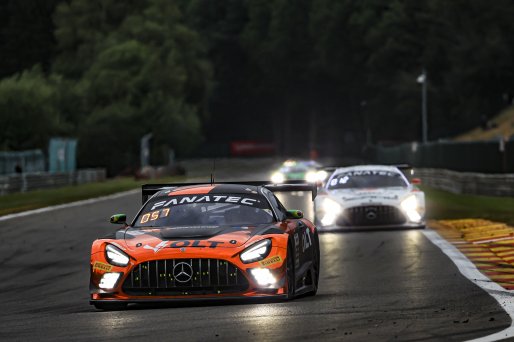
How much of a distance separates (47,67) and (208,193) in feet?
379

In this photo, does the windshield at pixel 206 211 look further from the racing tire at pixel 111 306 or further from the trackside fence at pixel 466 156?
the trackside fence at pixel 466 156

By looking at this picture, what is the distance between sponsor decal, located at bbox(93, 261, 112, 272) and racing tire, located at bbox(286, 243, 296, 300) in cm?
169

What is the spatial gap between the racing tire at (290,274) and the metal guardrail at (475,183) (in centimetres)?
2880

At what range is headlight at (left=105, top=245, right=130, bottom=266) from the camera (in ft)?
40.0

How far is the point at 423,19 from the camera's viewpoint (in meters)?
132

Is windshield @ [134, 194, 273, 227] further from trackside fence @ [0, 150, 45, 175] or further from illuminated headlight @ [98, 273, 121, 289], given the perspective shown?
trackside fence @ [0, 150, 45, 175]

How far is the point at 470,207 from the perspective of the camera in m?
36.9

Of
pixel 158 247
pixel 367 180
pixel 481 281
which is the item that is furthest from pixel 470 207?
pixel 158 247

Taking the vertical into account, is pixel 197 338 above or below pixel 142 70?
below

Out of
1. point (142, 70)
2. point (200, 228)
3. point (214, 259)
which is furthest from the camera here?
point (142, 70)

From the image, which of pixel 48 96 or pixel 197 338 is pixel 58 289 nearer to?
pixel 197 338

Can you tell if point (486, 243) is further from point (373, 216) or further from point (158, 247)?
point (158, 247)

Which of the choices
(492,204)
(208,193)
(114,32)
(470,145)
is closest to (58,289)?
(208,193)

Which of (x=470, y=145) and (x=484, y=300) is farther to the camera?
(x=470, y=145)
